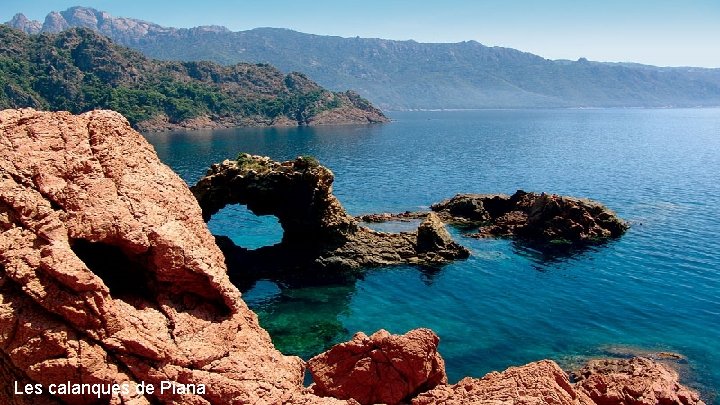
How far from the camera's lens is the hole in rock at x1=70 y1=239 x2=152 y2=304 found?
1303 cm

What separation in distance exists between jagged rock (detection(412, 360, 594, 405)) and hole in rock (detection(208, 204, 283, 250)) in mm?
44787

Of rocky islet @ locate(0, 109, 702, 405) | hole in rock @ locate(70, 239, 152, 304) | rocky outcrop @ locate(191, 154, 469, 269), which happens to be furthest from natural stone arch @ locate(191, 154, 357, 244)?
hole in rock @ locate(70, 239, 152, 304)

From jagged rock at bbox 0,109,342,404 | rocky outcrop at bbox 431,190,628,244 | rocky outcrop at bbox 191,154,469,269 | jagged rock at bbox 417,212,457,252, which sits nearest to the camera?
jagged rock at bbox 0,109,342,404

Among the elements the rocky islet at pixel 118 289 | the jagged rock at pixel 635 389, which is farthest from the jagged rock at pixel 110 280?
the jagged rock at pixel 635 389

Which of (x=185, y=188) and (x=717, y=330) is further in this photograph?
(x=717, y=330)

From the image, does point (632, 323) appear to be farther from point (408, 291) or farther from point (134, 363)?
point (134, 363)

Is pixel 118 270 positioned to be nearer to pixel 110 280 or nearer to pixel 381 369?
pixel 110 280

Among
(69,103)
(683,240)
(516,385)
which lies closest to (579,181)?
(683,240)

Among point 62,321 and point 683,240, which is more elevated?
point 62,321

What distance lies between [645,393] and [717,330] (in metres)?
23.7

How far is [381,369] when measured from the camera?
17625 mm

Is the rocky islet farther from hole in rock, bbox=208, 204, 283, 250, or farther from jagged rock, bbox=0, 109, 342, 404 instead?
hole in rock, bbox=208, 204, 283, 250

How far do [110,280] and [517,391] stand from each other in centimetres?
1003

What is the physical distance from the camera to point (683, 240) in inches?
2338
